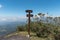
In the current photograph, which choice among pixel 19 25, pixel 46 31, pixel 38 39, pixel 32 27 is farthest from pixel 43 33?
pixel 19 25

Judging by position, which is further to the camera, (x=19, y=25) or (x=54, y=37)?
(x=19, y=25)

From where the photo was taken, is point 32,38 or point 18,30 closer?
point 32,38

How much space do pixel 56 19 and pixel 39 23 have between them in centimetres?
194

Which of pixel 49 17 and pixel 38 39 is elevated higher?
pixel 49 17

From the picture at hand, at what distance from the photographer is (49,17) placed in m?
17.5

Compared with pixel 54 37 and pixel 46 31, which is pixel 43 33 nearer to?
pixel 46 31

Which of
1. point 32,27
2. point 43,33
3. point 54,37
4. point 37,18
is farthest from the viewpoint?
point 37,18

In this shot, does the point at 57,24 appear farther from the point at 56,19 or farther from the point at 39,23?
the point at 39,23

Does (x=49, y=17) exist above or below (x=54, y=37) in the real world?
above

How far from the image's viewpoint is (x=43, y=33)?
560 inches

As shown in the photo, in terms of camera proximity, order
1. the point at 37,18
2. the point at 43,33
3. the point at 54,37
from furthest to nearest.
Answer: the point at 37,18 → the point at 43,33 → the point at 54,37

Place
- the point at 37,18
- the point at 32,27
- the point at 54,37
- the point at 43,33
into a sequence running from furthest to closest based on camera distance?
the point at 37,18 < the point at 32,27 < the point at 43,33 < the point at 54,37

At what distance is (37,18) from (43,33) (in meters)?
4.12

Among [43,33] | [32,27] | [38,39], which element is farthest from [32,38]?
[32,27]
